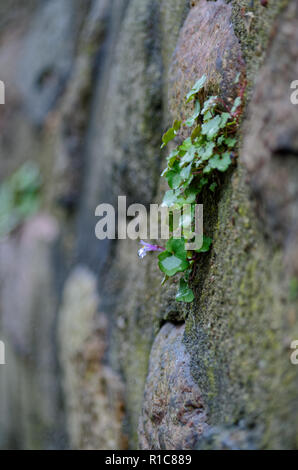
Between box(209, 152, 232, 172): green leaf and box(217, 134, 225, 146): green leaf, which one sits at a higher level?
box(217, 134, 225, 146): green leaf

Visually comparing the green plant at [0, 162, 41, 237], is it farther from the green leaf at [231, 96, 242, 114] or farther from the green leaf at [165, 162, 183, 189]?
the green leaf at [231, 96, 242, 114]

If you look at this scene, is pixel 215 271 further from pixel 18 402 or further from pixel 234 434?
pixel 18 402

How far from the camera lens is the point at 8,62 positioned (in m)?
3.92

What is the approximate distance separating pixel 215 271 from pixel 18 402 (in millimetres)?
2547

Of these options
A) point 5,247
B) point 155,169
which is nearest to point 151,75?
point 155,169

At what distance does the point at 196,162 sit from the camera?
3.66 ft

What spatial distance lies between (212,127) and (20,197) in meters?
2.70

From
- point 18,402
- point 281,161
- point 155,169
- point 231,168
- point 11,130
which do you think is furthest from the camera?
point 11,130

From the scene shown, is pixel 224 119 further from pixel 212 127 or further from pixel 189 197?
pixel 189 197

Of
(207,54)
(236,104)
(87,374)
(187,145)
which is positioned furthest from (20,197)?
(236,104)

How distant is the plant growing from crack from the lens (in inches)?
42.6

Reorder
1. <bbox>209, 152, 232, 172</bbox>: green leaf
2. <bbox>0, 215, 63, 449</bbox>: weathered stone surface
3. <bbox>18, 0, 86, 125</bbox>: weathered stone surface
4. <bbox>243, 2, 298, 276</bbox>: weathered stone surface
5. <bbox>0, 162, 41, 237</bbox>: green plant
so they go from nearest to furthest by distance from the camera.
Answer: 1. <bbox>243, 2, 298, 276</bbox>: weathered stone surface
2. <bbox>209, 152, 232, 172</bbox>: green leaf
3. <bbox>0, 215, 63, 449</bbox>: weathered stone surface
4. <bbox>18, 0, 86, 125</bbox>: weathered stone surface
5. <bbox>0, 162, 41, 237</bbox>: green plant

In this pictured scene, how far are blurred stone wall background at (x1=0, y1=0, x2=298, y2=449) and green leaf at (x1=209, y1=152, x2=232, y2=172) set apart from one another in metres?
0.04

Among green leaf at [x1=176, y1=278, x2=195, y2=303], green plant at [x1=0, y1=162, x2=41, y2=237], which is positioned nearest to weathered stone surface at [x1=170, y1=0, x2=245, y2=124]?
green leaf at [x1=176, y1=278, x2=195, y2=303]
